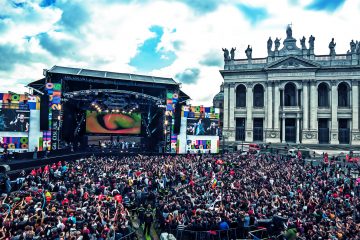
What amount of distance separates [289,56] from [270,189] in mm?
34927

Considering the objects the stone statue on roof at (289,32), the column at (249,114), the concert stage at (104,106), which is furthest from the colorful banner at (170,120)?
the stone statue on roof at (289,32)

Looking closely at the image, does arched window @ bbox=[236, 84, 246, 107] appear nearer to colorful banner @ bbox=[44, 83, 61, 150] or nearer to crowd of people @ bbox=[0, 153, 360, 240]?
crowd of people @ bbox=[0, 153, 360, 240]

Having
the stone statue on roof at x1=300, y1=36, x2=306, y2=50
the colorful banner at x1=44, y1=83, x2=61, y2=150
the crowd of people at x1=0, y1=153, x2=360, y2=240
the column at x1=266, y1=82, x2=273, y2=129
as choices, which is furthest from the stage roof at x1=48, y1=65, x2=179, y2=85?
the stone statue on roof at x1=300, y1=36, x2=306, y2=50

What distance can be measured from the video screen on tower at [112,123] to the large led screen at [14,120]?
25.4 feet

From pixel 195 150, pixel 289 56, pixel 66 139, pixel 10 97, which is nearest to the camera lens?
pixel 10 97

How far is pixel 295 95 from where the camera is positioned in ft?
155

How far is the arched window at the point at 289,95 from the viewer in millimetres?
47688

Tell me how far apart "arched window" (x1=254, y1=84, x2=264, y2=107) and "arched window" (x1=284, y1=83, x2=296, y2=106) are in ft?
13.4

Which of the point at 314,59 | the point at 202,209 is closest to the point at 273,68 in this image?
the point at 314,59

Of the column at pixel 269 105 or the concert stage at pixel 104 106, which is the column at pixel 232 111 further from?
the concert stage at pixel 104 106

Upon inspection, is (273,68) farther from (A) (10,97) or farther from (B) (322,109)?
(A) (10,97)

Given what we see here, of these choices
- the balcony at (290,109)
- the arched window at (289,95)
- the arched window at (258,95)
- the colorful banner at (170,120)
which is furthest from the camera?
the arched window at (258,95)

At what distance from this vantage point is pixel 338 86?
46.2 meters

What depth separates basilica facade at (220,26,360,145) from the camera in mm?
44906
